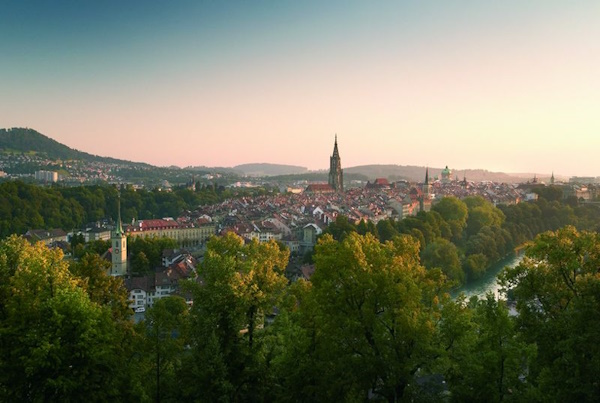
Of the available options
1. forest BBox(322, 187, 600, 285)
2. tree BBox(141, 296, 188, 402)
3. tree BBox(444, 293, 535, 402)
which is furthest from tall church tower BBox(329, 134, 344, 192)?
tree BBox(444, 293, 535, 402)

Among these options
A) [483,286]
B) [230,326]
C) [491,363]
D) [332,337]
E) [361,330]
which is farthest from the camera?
[483,286]

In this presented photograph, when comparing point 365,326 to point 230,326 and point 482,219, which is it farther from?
point 482,219

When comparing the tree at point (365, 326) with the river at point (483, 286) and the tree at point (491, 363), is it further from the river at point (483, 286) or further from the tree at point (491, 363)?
the river at point (483, 286)

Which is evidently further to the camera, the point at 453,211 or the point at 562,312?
the point at 453,211

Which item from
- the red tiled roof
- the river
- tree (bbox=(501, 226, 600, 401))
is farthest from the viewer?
the red tiled roof

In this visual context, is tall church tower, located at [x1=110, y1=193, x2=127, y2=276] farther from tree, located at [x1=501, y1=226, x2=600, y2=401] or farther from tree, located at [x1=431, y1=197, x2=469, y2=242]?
tree, located at [x1=431, y1=197, x2=469, y2=242]

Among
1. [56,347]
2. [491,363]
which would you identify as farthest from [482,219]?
[56,347]

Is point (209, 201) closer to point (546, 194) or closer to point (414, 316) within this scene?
point (546, 194)

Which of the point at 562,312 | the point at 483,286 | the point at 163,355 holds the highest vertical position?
the point at 562,312

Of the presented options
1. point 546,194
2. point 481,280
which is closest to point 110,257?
point 481,280
